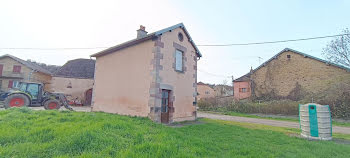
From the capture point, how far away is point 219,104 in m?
20.7

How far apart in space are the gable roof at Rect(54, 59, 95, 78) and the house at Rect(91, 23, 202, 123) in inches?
580

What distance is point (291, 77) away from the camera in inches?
762

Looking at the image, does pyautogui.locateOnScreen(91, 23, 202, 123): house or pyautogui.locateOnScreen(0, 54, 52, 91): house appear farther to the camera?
pyautogui.locateOnScreen(0, 54, 52, 91): house

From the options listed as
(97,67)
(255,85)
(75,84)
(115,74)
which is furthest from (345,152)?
(75,84)

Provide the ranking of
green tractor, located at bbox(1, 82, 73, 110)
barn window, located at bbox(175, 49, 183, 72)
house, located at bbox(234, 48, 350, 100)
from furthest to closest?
house, located at bbox(234, 48, 350, 100) → green tractor, located at bbox(1, 82, 73, 110) → barn window, located at bbox(175, 49, 183, 72)

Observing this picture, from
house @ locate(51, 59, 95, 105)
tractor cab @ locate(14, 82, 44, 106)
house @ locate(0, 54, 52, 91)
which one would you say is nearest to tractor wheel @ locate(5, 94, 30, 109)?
tractor cab @ locate(14, 82, 44, 106)

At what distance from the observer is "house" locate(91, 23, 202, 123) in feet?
26.3

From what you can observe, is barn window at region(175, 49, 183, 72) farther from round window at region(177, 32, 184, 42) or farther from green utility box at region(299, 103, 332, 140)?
green utility box at region(299, 103, 332, 140)

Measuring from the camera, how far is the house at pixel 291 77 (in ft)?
55.4

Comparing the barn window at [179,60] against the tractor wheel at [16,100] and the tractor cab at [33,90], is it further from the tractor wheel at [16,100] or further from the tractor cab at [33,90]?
the tractor cab at [33,90]

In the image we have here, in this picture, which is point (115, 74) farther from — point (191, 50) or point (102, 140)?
point (102, 140)

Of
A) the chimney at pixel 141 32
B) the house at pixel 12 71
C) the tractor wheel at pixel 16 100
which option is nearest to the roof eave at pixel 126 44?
the chimney at pixel 141 32

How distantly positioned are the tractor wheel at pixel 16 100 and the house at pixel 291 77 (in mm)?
23076

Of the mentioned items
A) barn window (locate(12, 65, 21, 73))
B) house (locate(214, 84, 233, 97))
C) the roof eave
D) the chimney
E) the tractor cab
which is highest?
the chimney
